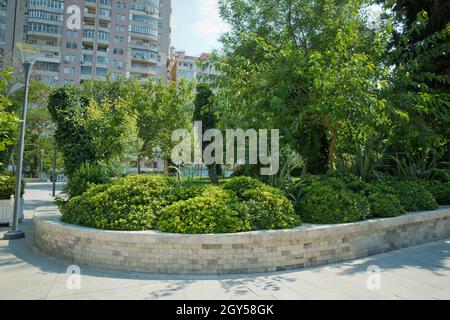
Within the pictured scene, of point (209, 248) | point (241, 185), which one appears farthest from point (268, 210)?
point (209, 248)

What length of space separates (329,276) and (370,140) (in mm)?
6536

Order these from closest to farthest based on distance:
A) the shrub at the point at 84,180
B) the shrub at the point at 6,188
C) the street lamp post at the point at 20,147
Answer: the street lamp post at the point at 20,147 < the shrub at the point at 84,180 < the shrub at the point at 6,188

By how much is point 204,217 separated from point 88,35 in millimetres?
61097

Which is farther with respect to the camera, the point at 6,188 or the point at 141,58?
the point at 141,58

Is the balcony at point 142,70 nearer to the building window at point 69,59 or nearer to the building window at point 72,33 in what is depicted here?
the building window at point 69,59

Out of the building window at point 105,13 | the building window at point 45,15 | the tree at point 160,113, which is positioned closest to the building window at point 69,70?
the building window at point 45,15

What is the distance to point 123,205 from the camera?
19.5 ft

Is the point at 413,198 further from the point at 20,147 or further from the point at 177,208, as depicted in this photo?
the point at 20,147

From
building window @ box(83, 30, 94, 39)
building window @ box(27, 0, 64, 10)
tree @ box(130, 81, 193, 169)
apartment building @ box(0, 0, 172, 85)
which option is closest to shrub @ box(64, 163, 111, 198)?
tree @ box(130, 81, 193, 169)

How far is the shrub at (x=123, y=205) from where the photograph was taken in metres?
5.72

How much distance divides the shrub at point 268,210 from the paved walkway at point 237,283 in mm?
919

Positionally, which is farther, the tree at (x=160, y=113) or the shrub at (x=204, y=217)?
the tree at (x=160, y=113)

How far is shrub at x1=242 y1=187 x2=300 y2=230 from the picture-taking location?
582 cm

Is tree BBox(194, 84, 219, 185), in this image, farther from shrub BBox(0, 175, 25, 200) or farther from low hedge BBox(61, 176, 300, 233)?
low hedge BBox(61, 176, 300, 233)
